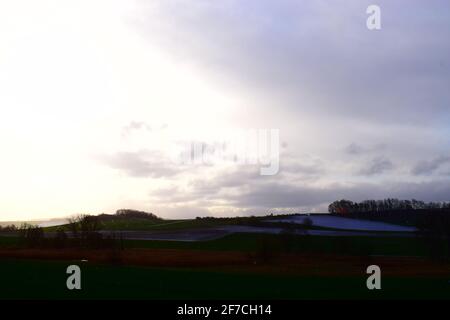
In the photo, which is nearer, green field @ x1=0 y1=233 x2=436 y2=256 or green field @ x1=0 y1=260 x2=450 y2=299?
Answer: green field @ x1=0 y1=260 x2=450 y2=299

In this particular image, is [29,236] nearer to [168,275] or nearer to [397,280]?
[168,275]

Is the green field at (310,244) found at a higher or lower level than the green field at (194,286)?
lower

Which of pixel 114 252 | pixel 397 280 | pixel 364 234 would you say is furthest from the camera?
pixel 364 234

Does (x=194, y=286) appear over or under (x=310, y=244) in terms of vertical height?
over

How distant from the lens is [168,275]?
117ft

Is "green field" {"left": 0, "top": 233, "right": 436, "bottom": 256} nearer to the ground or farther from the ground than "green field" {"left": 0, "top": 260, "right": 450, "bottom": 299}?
nearer to the ground

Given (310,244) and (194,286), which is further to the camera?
(310,244)

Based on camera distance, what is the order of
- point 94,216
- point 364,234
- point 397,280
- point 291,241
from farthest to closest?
point 364,234, point 94,216, point 291,241, point 397,280

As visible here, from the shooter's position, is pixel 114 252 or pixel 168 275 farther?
pixel 114 252

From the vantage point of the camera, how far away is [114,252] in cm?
4803

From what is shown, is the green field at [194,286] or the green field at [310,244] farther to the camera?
the green field at [310,244]
